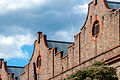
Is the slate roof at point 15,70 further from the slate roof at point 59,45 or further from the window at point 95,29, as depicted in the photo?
the window at point 95,29

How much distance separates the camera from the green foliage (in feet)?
106

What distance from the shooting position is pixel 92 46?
38.2 meters

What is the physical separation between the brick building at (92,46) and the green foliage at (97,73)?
1.06 m

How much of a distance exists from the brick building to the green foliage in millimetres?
1056

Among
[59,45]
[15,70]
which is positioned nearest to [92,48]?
[59,45]

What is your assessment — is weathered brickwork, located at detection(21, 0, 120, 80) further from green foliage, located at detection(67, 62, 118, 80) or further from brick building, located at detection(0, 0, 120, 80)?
green foliage, located at detection(67, 62, 118, 80)

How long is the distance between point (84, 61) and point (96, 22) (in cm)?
423

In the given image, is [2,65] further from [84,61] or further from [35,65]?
[84,61]

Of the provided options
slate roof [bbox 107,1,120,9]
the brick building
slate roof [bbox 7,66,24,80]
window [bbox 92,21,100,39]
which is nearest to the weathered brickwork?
the brick building

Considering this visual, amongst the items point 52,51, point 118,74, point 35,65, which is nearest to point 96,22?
point 118,74

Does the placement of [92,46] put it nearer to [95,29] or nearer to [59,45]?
[95,29]

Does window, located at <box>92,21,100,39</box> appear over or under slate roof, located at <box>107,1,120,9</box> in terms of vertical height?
under

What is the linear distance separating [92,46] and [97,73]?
6189 mm

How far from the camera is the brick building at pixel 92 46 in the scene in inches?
1373
